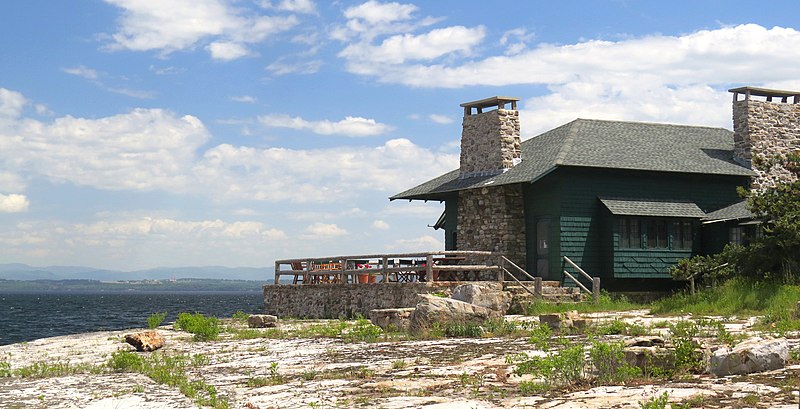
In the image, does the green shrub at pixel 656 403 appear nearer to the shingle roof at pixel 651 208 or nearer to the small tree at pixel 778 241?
the small tree at pixel 778 241

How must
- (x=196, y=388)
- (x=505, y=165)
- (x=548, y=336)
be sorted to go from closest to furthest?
(x=196, y=388) → (x=548, y=336) → (x=505, y=165)

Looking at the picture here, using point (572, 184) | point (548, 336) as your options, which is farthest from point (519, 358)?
point (572, 184)

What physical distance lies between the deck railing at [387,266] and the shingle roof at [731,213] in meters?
7.14

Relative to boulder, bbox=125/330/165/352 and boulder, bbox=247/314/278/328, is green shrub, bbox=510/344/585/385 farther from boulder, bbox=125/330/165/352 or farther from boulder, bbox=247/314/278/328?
boulder, bbox=247/314/278/328

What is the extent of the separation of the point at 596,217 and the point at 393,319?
11.8 metres

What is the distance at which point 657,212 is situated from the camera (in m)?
29.8

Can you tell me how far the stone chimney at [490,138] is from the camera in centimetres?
3216

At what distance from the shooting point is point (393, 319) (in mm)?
20312

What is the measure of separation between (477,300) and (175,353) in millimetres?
6881

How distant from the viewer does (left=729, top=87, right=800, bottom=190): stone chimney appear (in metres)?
32.8

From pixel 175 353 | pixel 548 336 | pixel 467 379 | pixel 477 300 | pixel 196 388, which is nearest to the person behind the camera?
pixel 467 379

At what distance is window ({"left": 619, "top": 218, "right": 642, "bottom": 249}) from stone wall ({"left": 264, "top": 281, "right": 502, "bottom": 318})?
4.90m

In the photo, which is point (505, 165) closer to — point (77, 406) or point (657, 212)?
point (657, 212)

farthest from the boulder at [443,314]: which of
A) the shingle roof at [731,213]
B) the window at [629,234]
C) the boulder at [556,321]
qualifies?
the shingle roof at [731,213]
